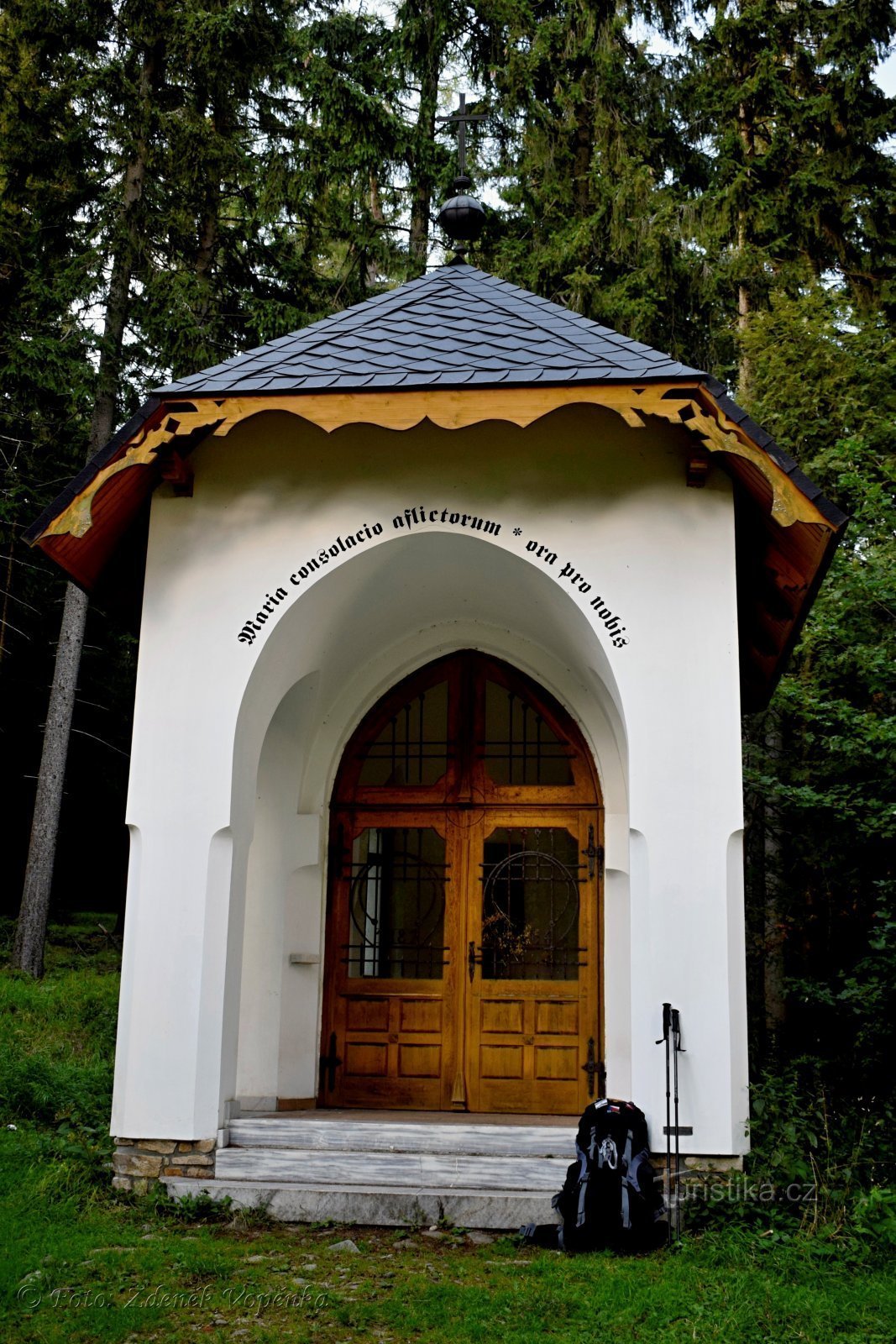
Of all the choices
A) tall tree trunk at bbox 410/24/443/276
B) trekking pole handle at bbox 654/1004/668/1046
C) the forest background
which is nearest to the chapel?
trekking pole handle at bbox 654/1004/668/1046

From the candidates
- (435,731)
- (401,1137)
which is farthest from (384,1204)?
(435,731)

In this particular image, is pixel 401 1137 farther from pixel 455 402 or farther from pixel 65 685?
pixel 65 685

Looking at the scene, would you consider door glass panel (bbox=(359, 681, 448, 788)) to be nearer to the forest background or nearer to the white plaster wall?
the white plaster wall

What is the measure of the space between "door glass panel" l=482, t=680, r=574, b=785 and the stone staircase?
9.11ft

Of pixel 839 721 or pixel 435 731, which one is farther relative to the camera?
pixel 839 721

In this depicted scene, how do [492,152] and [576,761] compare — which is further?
[492,152]

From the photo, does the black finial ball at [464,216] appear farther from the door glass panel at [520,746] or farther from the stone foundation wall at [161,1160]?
the stone foundation wall at [161,1160]

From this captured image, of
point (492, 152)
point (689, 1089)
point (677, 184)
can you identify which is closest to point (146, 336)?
point (492, 152)

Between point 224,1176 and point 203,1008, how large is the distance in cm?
89

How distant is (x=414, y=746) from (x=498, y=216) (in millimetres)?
10267

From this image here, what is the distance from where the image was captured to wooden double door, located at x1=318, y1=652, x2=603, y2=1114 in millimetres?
8602

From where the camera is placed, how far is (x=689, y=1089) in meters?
6.37

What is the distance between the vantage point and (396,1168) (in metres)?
6.66

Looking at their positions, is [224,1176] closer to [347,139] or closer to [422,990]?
[422,990]
